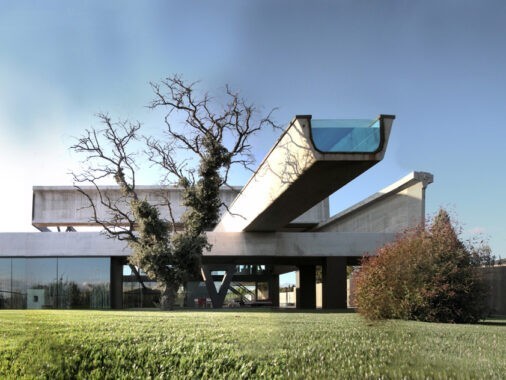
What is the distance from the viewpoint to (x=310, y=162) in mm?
13445

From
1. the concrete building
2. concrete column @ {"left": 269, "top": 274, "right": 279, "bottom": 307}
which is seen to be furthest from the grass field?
concrete column @ {"left": 269, "top": 274, "right": 279, "bottom": 307}

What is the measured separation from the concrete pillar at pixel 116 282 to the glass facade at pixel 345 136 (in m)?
21.9

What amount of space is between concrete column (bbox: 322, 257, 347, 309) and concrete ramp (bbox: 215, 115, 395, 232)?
387 inches

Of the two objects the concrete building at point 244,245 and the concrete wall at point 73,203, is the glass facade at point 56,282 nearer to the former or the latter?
the concrete building at point 244,245

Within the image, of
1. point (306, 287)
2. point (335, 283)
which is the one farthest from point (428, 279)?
point (306, 287)

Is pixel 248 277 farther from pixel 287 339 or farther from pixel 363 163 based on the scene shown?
pixel 287 339

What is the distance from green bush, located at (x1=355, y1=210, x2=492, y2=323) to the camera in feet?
26.6

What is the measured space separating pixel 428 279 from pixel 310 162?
14.8 feet

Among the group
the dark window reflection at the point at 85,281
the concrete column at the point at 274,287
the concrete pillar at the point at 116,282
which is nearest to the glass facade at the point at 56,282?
the dark window reflection at the point at 85,281

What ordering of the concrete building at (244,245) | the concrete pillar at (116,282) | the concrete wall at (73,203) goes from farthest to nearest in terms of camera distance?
the concrete wall at (73,203), the concrete pillar at (116,282), the concrete building at (244,245)

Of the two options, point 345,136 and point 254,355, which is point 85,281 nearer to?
point 345,136

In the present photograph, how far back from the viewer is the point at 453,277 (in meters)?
11.4

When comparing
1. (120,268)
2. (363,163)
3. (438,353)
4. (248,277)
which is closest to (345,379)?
(438,353)

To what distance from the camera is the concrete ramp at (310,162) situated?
Answer: 36.9 ft
